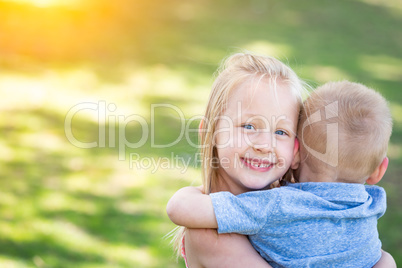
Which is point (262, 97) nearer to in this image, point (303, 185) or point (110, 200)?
point (303, 185)

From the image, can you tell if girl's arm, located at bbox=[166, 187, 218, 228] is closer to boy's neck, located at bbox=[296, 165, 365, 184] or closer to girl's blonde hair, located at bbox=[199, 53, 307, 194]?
girl's blonde hair, located at bbox=[199, 53, 307, 194]

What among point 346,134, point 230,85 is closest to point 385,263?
point 346,134

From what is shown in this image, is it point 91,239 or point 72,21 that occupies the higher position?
point 72,21

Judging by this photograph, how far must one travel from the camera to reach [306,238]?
209 centimetres

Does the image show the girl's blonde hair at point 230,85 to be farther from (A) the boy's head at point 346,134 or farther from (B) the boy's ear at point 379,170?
(B) the boy's ear at point 379,170

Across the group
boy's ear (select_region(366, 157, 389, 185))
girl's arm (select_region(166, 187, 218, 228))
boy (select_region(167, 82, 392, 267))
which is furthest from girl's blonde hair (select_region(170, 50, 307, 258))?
boy's ear (select_region(366, 157, 389, 185))

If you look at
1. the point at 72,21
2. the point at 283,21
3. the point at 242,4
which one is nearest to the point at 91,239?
the point at 72,21

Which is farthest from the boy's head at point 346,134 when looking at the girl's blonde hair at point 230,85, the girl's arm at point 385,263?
the girl's arm at point 385,263

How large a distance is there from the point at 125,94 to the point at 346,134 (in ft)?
18.5

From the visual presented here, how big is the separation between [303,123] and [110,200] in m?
3.16

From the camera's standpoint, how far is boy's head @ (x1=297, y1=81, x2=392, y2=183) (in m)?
2.20

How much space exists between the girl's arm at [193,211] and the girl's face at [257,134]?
0.78 ft

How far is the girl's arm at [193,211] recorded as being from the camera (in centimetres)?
209

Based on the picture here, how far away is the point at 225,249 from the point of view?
217cm
